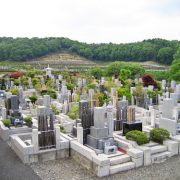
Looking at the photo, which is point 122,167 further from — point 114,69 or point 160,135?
point 114,69

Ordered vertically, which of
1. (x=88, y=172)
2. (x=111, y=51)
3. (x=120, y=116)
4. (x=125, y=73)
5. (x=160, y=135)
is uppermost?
(x=111, y=51)

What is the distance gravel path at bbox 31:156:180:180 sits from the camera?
11.3 metres

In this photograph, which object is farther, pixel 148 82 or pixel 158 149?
pixel 148 82

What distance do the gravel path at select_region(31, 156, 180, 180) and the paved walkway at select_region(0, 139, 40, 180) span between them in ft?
→ 1.17

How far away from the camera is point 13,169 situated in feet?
39.7

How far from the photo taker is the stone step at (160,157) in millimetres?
12906

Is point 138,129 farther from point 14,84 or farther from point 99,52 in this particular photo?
point 99,52

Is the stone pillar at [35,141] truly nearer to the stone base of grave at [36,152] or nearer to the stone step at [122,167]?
the stone base of grave at [36,152]

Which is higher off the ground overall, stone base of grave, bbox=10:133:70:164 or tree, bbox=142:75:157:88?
tree, bbox=142:75:157:88

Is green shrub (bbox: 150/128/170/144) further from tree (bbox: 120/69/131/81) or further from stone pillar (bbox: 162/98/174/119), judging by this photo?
tree (bbox: 120/69/131/81)

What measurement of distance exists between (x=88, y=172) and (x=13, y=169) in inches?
126

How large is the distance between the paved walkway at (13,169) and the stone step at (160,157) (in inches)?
206

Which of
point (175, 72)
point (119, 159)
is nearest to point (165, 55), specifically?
point (175, 72)

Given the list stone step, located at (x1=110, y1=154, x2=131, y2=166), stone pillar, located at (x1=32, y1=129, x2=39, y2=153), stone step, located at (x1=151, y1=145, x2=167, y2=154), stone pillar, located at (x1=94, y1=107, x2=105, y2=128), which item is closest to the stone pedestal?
stone step, located at (x1=151, y1=145, x2=167, y2=154)
